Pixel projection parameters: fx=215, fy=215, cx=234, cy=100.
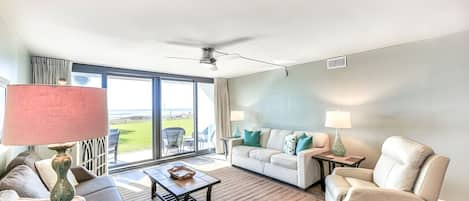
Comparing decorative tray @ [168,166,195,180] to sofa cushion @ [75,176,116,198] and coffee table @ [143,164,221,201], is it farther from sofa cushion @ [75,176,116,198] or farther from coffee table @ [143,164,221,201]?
sofa cushion @ [75,176,116,198]

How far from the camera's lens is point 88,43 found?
2906 mm

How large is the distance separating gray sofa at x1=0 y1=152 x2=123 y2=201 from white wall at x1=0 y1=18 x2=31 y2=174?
162 millimetres

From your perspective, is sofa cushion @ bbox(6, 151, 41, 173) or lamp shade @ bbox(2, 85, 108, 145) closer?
lamp shade @ bbox(2, 85, 108, 145)

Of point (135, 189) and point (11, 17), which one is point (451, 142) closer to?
point (135, 189)

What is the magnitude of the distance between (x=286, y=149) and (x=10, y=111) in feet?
12.2

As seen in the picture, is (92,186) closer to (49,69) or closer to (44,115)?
(44,115)

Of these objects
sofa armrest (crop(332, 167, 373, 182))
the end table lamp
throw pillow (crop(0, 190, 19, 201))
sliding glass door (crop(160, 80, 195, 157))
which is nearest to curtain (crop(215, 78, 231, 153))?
sliding glass door (crop(160, 80, 195, 157))

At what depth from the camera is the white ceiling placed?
1.90 metres

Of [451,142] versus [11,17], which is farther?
[451,142]

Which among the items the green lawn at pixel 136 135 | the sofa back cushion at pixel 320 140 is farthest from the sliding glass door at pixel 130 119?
the sofa back cushion at pixel 320 140

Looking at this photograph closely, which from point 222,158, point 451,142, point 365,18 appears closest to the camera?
point 365,18

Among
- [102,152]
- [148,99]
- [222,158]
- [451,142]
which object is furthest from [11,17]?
[451,142]

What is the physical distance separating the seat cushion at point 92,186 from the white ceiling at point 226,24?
1.77 m

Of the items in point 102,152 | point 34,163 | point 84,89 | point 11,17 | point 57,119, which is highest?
point 11,17
